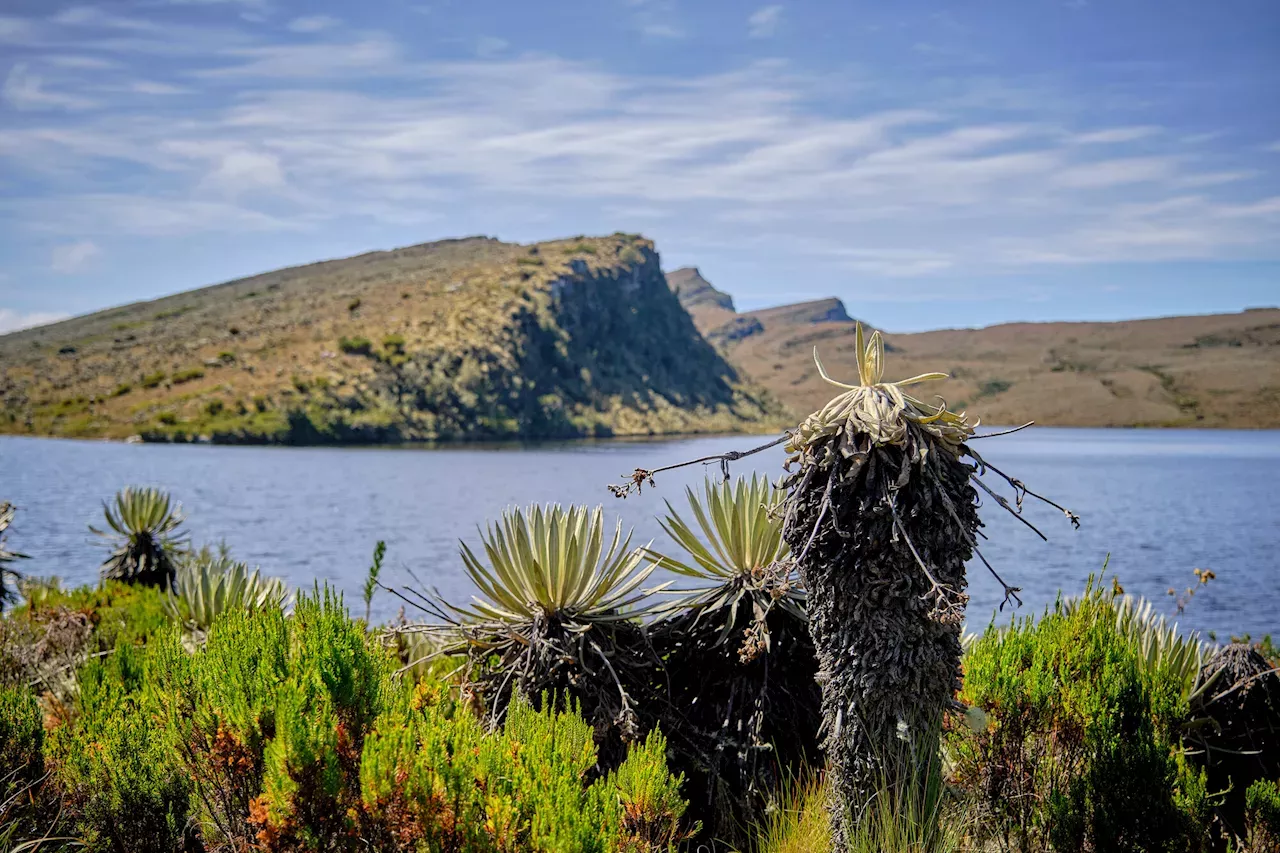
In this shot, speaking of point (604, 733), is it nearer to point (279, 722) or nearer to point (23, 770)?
point (279, 722)

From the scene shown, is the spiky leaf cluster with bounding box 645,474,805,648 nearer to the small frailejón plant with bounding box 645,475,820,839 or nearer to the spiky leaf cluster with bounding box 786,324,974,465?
the small frailejón plant with bounding box 645,475,820,839

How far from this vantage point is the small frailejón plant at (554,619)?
5180mm

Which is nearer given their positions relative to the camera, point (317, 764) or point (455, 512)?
point (317, 764)

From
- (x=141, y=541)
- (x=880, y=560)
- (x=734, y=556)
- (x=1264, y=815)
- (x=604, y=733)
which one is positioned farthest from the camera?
(x=141, y=541)

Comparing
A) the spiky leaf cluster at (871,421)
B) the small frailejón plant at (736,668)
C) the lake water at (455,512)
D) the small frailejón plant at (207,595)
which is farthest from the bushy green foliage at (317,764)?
the lake water at (455,512)

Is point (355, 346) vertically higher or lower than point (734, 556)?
higher

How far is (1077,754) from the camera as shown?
5062mm

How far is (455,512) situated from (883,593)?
37.5 meters

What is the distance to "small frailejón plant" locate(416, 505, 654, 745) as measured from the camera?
5180mm

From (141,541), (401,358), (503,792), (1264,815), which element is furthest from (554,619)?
(401,358)

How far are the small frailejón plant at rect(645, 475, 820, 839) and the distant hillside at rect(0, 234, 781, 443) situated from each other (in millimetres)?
77821

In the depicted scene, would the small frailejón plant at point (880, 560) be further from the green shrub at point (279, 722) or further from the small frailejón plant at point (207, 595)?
the small frailejón plant at point (207, 595)

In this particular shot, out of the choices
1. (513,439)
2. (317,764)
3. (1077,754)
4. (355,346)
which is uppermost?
(355,346)

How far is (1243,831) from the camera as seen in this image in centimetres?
579
